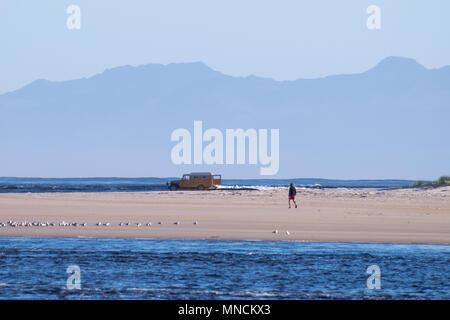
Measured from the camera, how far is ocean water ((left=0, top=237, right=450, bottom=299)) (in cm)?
1992

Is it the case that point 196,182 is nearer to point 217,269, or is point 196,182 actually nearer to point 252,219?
point 252,219

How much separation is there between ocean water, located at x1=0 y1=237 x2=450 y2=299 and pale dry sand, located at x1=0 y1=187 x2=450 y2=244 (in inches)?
68.2

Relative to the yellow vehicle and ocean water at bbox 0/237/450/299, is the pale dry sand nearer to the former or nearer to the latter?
ocean water at bbox 0/237/450/299

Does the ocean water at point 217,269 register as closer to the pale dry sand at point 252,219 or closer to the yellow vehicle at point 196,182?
the pale dry sand at point 252,219

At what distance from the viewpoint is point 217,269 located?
917 inches

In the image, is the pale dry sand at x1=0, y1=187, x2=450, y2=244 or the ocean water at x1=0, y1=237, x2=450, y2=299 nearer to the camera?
the ocean water at x1=0, y1=237, x2=450, y2=299

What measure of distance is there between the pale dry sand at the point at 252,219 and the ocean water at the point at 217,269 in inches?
68.2

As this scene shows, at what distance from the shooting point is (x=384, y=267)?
77.7ft

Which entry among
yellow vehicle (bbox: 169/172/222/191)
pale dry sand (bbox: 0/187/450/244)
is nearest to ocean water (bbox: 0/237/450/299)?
pale dry sand (bbox: 0/187/450/244)

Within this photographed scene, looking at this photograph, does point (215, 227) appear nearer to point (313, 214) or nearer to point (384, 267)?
point (313, 214)

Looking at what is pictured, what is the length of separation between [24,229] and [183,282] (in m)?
12.9

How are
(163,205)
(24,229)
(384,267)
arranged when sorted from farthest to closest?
(163,205) → (24,229) → (384,267)

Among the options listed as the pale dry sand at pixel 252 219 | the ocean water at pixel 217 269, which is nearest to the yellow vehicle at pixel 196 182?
the pale dry sand at pixel 252 219
